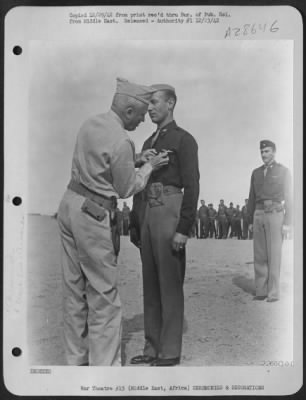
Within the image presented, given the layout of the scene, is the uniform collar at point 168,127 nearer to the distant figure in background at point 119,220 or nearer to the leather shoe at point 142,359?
the distant figure in background at point 119,220

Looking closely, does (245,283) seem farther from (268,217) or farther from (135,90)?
(135,90)

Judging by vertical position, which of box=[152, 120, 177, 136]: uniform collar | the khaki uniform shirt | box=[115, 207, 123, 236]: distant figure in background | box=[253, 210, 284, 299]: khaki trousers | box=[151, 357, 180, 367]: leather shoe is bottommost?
box=[151, 357, 180, 367]: leather shoe

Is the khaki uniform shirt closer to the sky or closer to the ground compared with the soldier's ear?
closer to the ground

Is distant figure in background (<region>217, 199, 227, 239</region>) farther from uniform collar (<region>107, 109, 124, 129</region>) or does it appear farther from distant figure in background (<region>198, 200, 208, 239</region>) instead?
uniform collar (<region>107, 109, 124, 129</region>)

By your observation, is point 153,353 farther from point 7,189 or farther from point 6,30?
point 6,30

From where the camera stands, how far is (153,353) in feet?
5.61

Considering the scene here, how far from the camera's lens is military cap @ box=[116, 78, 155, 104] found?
171cm

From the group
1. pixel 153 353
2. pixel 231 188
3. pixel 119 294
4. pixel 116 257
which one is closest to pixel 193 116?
pixel 231 188

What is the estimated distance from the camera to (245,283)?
1.72 metres

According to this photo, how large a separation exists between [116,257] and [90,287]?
0.15 meters

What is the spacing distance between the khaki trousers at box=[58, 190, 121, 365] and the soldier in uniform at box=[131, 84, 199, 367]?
122mm

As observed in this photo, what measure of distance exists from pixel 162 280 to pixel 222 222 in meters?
0.32

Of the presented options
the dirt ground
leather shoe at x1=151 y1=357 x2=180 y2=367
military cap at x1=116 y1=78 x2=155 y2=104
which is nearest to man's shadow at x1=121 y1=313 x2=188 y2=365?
the dirt ground

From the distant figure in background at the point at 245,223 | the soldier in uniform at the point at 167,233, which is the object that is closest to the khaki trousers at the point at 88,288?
the soldier in uniform at the point at 167,233
